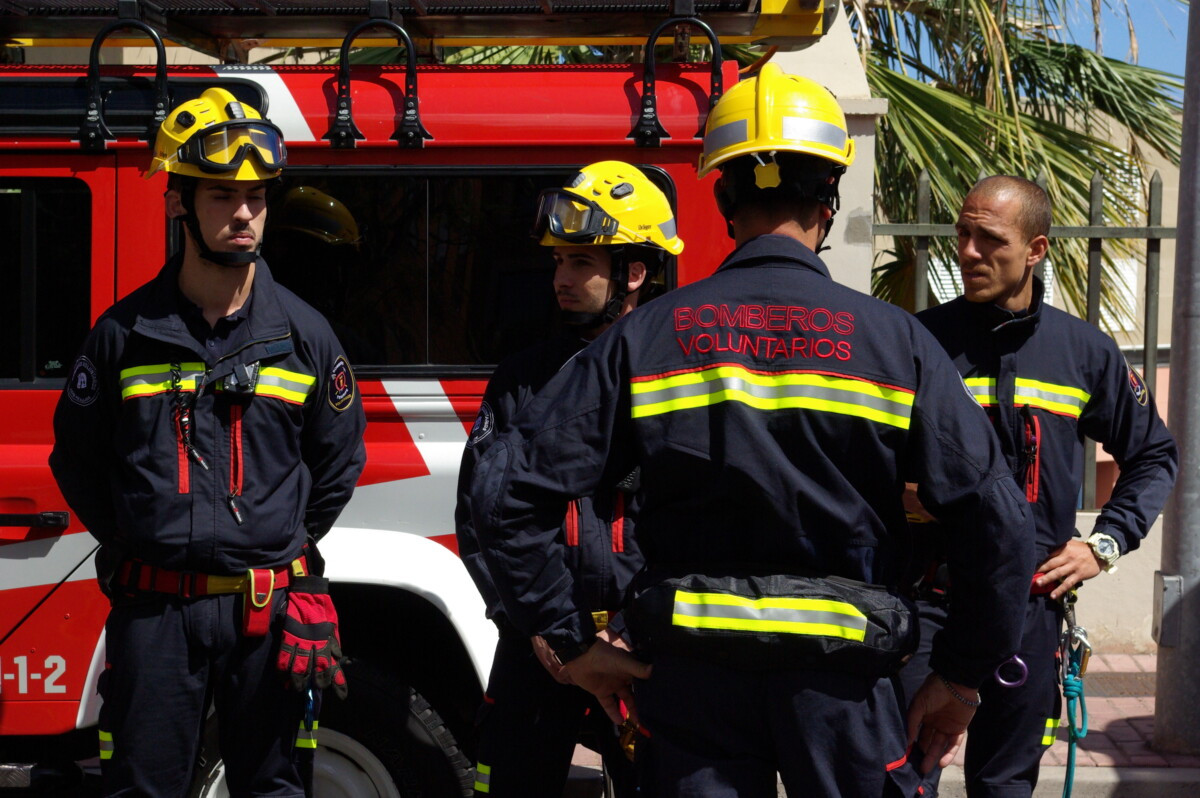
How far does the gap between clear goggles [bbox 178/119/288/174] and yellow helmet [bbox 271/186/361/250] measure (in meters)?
0.44

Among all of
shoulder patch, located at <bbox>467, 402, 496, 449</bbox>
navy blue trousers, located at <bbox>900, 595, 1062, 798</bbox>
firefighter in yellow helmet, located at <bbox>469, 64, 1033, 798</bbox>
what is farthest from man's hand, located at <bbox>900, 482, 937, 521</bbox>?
shoulder patch, located at <bbox>467, 402, 496, 449</bbox>

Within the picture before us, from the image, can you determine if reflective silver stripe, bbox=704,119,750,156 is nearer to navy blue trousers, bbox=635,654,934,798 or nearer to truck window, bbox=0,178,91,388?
navy blue trousers, bbox=635,654,934,798

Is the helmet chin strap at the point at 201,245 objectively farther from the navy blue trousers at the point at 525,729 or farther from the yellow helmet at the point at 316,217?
the navy blue trousers at the point at 525,729

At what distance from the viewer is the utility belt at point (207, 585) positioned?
2818mm

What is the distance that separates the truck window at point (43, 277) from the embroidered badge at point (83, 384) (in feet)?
1.55

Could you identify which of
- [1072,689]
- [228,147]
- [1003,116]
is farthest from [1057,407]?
[1003,116]

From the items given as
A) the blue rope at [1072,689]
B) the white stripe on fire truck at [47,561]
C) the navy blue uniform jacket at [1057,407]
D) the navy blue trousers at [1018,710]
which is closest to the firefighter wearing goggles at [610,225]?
the navy blue uniform jacket at [1057,407]

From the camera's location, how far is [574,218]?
120 inches

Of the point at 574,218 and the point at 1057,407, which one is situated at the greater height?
the point at 574,218

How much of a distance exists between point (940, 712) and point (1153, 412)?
165 centimetres

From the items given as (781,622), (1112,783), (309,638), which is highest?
(781,622)

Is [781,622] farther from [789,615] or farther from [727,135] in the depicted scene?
[727,135]

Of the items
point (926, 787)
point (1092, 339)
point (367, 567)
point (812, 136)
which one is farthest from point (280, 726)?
point (1092, 339)

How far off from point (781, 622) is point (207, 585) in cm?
148
